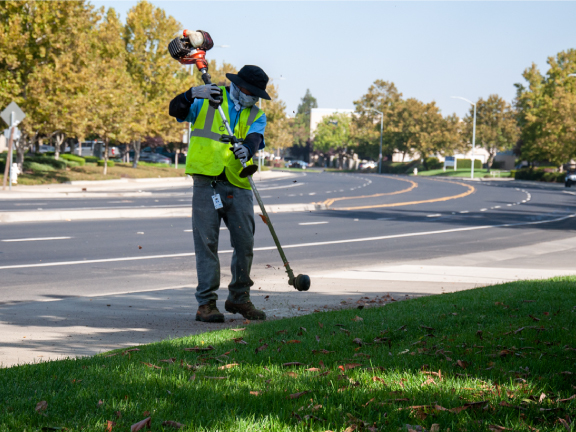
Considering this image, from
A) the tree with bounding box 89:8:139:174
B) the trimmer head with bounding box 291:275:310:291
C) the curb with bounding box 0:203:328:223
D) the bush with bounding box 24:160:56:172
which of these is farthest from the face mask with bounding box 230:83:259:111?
the bush with bounding box 24:160:56:172

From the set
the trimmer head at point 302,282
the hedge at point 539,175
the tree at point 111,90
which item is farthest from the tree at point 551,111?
the trimmer head at point 302,282

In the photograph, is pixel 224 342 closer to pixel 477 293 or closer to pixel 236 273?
pixel 236 273

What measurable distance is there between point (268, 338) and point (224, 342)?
1.27ft

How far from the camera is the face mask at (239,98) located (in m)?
6.66

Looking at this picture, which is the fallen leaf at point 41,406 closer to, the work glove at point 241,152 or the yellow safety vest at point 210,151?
the work glove at point 241,152

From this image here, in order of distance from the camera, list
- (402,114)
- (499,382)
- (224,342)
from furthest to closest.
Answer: (402,114) < (224,342) < (499,382)

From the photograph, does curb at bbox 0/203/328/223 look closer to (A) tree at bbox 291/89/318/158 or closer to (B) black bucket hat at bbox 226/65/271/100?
(B) black bucket hat at bbox 226/65/271/100

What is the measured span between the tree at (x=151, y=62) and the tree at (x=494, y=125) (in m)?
41.0

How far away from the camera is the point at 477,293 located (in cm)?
789

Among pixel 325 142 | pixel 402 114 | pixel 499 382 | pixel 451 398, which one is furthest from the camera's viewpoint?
pixel 325 142

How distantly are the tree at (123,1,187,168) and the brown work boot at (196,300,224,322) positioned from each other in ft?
145

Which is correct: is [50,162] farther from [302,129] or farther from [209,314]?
[302,129]

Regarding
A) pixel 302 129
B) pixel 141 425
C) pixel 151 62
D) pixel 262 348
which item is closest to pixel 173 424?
pixel 141 425

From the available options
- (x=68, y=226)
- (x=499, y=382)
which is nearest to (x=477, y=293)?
(x=499, y=382)
